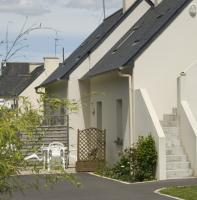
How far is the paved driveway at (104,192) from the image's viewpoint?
13.7 meters

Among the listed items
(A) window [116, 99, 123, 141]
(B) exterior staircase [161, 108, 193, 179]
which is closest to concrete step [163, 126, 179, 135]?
(B) exterior staircase [161, 108, 193, 179]

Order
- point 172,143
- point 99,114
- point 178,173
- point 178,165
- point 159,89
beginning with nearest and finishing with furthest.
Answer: point 178,173 < point 178,165 < point 172,143 < point 159,89 < point 99,114

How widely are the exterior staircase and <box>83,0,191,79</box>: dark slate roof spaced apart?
92.2 inches

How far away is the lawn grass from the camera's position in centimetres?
1297

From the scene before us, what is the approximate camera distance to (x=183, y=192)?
13.7 meters

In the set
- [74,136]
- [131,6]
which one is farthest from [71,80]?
[131,6]

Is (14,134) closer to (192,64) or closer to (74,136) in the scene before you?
(192,64)

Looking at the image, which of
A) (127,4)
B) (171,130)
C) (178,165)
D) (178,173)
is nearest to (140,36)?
(171,130)

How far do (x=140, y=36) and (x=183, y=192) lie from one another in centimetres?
945

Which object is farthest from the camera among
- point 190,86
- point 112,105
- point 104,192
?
point 112,105

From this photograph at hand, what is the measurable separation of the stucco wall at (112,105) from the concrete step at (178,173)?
289 centimetres

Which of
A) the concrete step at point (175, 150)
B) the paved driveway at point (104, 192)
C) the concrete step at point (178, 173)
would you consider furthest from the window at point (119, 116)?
the paved driveway at point (104, 192)

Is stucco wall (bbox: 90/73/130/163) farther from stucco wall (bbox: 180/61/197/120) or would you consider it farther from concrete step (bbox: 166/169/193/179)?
concrete step (bbox: 166/169/193/179)

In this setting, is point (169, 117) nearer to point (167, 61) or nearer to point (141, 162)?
point (167, 61)
